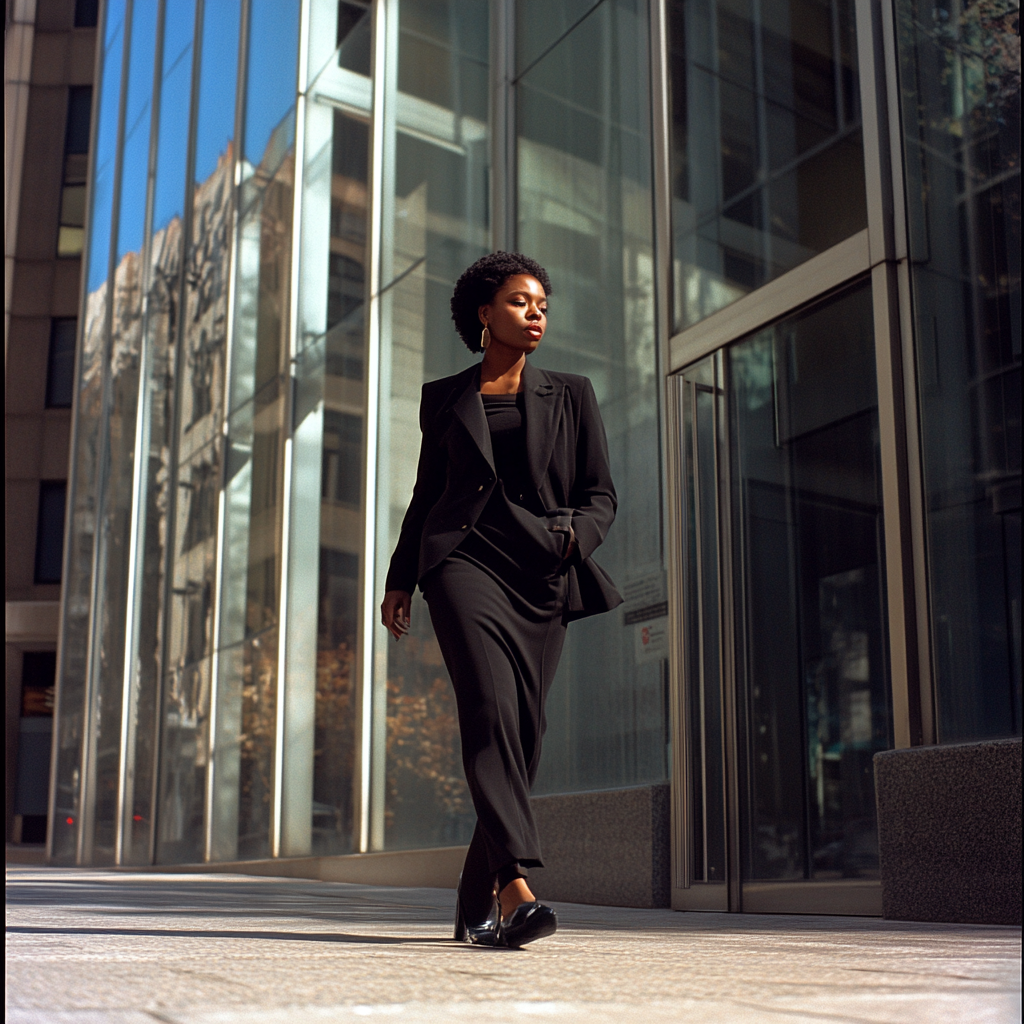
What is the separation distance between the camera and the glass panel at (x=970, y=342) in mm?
4395

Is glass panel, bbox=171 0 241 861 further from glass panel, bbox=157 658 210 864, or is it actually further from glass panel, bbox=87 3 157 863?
glass panel, bbox=87 3 157 863

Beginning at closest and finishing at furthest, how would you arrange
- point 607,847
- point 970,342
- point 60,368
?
point 970,342 < point 607,847 < point 60,368

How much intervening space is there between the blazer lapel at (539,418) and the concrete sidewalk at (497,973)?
3.89 feet

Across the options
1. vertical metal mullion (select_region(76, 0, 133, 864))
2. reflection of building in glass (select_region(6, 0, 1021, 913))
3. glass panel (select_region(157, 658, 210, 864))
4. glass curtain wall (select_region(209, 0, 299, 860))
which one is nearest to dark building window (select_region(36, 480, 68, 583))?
vertical metal mullion (select_region(76, 0, 133, 864))

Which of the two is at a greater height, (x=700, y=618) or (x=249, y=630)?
(x=249, y=630)

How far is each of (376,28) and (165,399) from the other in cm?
730

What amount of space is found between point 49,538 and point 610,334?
23.3m

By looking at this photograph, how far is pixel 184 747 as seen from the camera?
14.3 metres

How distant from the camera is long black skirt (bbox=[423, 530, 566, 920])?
3.08m

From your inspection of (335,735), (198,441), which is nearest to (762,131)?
(335,735)

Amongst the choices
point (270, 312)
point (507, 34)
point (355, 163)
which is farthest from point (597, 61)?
point (270, 312)

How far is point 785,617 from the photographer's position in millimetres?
5641

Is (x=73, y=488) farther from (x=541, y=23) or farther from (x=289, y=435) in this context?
(x=541, y=23)

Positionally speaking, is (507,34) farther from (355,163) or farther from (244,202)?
(244,202)
